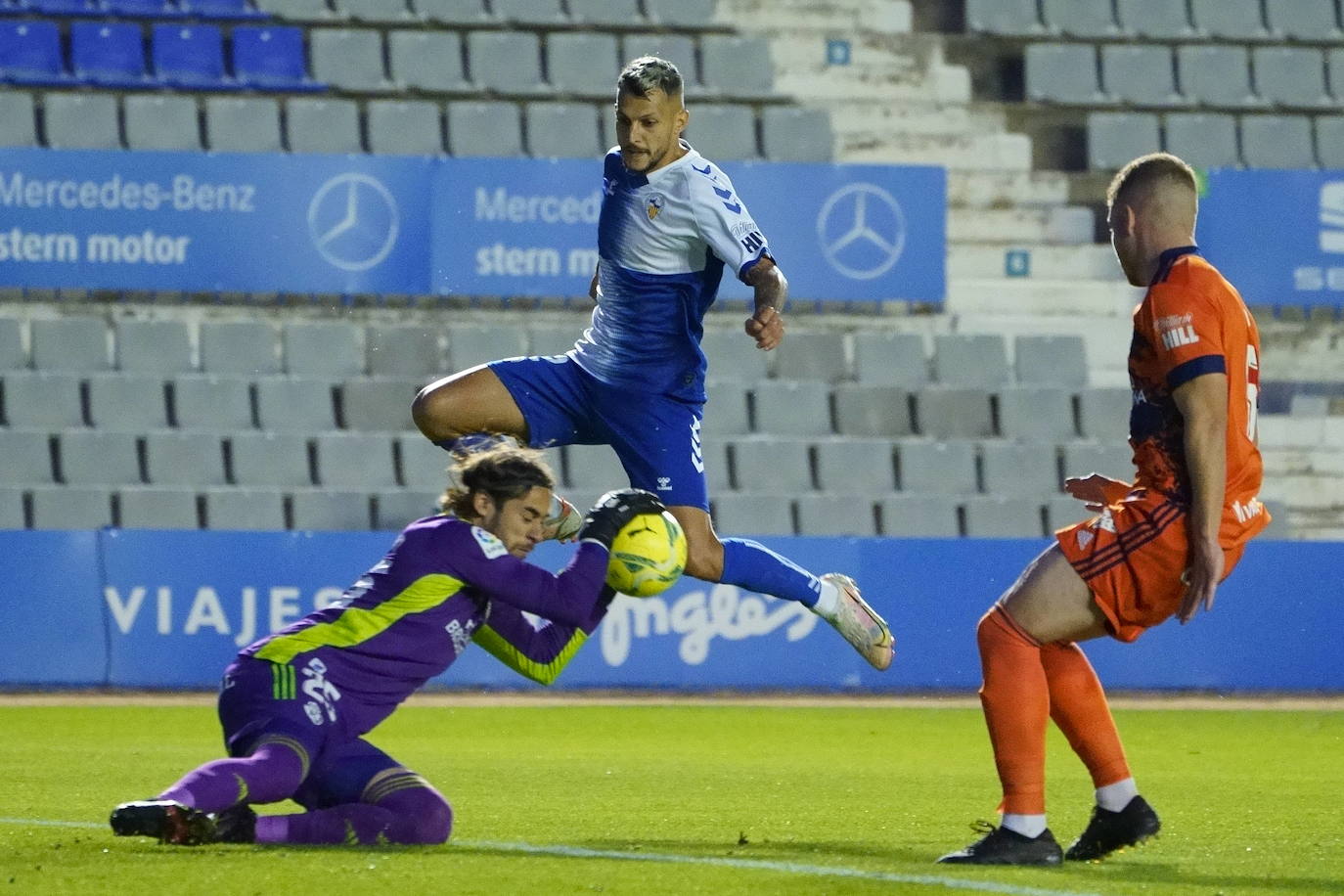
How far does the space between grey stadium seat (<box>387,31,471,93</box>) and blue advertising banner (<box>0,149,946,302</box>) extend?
153 centimetres

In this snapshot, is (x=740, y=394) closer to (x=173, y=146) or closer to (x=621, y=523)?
(x=173, y=146)

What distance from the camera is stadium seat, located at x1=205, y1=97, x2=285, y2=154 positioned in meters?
15.7

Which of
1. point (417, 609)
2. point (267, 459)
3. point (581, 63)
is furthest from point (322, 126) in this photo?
point (417, 609)

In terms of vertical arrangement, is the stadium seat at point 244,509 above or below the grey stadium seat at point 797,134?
below

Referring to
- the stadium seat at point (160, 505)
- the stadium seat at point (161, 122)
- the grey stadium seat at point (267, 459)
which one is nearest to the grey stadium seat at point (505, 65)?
the stadium seat at point (161, 122)

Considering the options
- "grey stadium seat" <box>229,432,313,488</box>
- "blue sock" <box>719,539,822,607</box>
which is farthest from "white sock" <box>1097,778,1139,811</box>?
"grey stadium seat" <box>229,432,313,488</box>

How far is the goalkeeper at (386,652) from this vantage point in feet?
16.5

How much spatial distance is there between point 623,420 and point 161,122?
33.9ft

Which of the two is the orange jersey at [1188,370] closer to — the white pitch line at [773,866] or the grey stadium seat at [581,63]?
the white pitch line at [773,866]

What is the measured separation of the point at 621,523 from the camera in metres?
5.34

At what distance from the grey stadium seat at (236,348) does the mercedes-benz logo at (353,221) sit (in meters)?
0.80

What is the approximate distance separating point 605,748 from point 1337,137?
11.0 meters

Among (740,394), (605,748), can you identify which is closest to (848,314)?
(740,394)

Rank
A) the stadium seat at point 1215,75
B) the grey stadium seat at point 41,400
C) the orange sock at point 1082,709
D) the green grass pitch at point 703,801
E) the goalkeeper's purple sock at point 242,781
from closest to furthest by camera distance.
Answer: the green grass pitch at point 703,801 < the goalkeeper's purple sock at point 242,781 < the orange sock at point 1082,709 < the grey stadium seat at point 41,400 < the stadium seat at point 1215,75
